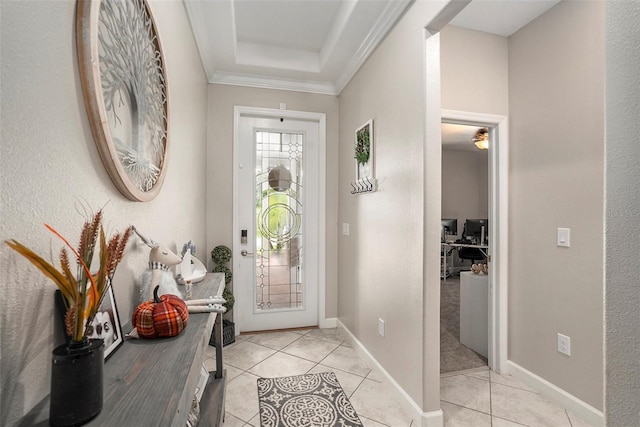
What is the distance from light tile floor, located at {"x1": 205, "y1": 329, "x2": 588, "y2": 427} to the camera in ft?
6.12

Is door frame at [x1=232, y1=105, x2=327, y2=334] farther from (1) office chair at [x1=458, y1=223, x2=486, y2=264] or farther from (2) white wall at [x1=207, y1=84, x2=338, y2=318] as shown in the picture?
(1) office chair at [x1=458, y1=223, x2=486, y2=264]

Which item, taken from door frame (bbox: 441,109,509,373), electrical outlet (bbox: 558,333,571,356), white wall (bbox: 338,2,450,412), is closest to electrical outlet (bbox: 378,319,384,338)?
white wall (bbox: 338,2,450,412)

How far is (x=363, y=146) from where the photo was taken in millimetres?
2604

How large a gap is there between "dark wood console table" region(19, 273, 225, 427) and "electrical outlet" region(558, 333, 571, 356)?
7.42 feet

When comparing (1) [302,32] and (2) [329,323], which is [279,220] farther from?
(1) [302,32]

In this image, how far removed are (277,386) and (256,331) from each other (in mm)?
1087

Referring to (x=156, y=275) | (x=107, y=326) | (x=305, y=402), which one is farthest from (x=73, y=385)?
(x=305, y=402)

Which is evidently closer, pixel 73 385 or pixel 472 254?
pixel 73 385

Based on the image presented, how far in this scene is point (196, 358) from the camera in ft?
2.77

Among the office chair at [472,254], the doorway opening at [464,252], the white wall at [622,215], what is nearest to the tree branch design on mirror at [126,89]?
the white wall at [622,215]

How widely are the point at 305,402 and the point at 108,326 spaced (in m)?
1.55

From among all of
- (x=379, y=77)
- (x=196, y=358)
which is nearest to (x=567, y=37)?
(x=379, y=77)

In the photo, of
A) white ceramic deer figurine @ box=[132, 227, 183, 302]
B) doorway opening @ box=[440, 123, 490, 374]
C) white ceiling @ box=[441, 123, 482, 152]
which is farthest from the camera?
Result: white ceiling @ box=[441, 123, 482, 152]

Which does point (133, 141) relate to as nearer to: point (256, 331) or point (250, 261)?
point (250, 261)
